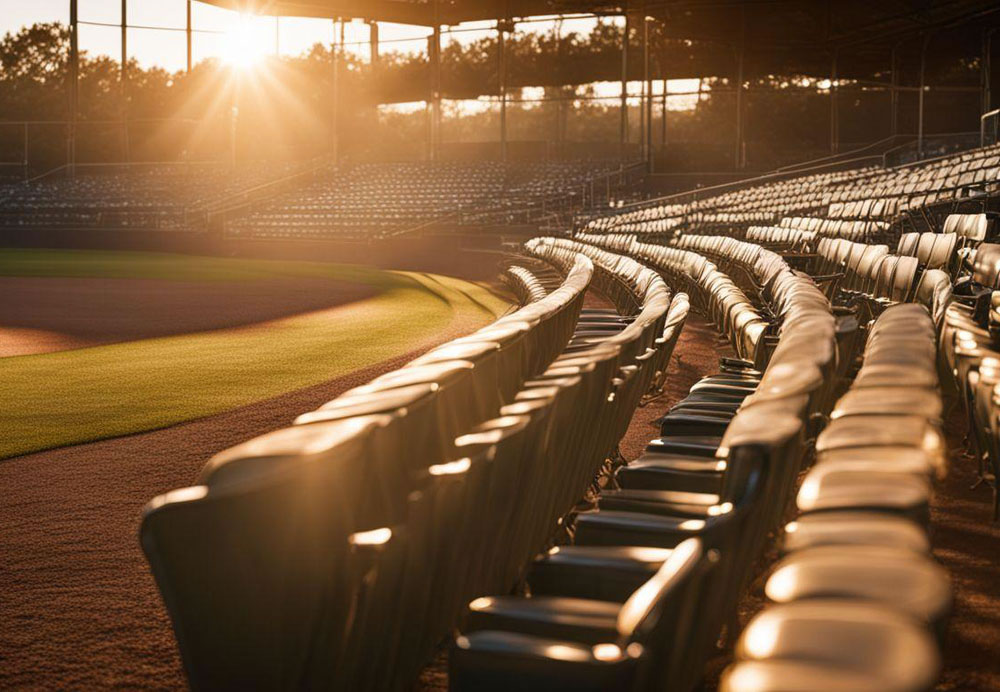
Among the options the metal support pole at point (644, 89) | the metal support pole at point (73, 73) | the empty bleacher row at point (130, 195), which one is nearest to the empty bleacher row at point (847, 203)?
the metal support pole at point (644, 89)

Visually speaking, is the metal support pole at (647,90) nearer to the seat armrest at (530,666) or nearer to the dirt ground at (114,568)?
the dirt ground at (114,568)

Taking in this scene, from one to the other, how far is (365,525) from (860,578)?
3.75 feet

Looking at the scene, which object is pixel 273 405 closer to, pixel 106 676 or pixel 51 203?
pixel 106 676

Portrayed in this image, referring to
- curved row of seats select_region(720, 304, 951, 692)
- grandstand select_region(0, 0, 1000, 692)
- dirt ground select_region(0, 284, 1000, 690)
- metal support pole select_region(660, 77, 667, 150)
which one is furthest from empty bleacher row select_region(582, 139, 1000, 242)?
metal support pole select_region(660, 77, 667, 150)

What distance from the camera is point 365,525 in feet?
7.16

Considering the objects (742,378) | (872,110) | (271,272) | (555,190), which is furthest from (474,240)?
(742,378)

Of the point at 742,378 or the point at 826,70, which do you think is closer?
the point at 742,378

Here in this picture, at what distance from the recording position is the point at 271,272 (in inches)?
926

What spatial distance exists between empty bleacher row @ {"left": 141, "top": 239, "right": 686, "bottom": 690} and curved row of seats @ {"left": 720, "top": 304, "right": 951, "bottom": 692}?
2.45ft

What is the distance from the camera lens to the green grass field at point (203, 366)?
708cm

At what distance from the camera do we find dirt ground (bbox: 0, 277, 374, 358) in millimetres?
12456

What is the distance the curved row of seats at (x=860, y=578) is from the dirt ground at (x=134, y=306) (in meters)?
10.5

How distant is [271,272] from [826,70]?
24413 millimetres

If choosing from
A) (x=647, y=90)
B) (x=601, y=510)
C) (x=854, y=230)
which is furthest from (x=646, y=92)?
(x=601, y=510)
